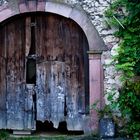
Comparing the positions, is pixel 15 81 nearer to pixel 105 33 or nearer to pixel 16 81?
pixel 16 81

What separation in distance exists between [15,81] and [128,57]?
214 centimetres

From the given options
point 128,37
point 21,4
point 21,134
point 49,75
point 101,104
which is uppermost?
point 21,4

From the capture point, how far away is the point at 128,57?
664cm

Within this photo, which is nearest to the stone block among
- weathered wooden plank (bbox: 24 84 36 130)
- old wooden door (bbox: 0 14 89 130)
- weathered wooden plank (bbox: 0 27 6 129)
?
old wooden door (bbox: 0 14 89 130)

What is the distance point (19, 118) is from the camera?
735 centimetres

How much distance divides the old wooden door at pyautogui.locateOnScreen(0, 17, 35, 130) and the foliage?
65.7 inches

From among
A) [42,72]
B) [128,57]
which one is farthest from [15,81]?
[128,57]

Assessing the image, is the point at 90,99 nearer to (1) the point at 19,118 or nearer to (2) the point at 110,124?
(2) the point at 110,124

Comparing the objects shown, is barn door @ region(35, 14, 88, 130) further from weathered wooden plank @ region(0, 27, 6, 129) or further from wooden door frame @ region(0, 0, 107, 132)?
weathered wooden plank @ region(0, 27, 6, 129)

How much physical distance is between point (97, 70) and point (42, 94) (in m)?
1.15

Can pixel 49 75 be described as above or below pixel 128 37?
below

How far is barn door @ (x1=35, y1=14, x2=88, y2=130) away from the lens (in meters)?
7.25

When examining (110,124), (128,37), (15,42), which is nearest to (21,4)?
(15,42)

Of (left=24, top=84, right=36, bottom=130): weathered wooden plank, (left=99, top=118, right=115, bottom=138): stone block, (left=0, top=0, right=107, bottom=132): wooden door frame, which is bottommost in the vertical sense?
(left=99, top=118, right=115, bottom=138): stone block
